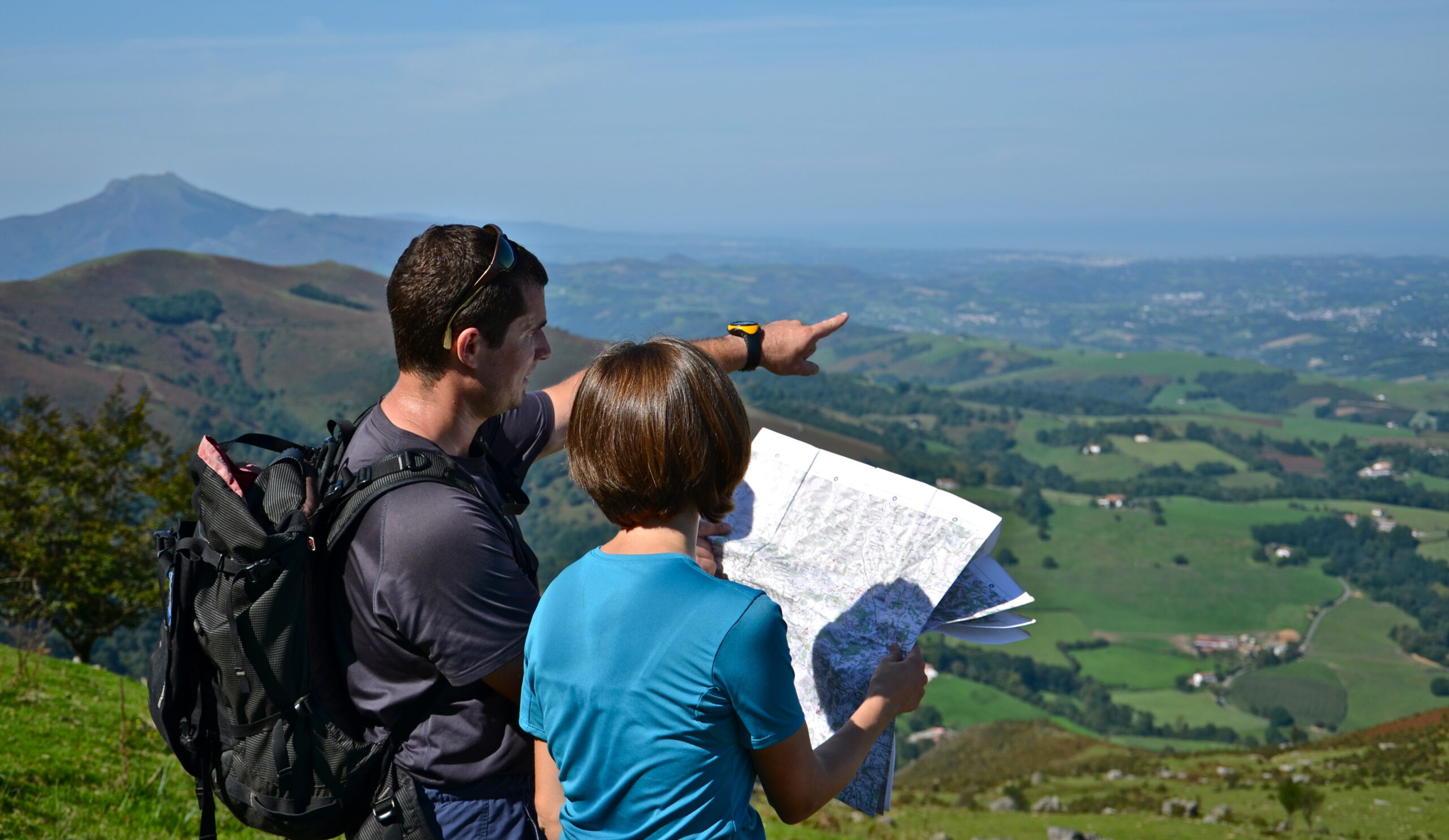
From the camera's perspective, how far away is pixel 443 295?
2.28 meters

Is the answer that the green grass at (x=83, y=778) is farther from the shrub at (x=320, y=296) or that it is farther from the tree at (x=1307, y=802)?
the shrub at (x=320, y=296)

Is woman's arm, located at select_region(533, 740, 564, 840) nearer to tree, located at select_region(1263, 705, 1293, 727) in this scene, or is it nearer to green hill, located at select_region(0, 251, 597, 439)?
tree, located at select_region(1263, 705, 1293, 727)

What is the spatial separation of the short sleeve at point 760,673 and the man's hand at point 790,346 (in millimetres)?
1406

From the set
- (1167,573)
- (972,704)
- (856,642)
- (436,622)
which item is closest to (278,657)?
(436,622)

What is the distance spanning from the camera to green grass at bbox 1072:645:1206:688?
2862 inches

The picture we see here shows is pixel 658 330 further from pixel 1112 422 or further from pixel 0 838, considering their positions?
pixel 1112 422

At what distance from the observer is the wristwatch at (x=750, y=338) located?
3035mm

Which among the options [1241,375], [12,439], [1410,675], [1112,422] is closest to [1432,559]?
[1410,675]

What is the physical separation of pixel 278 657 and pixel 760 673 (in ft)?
3.52

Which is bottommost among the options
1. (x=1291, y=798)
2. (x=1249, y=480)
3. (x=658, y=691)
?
(x=1249, y=480)

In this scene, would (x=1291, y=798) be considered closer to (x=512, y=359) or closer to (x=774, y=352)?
(x=774, y=352)

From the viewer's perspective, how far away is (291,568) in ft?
6.64

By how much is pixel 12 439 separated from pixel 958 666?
239ft

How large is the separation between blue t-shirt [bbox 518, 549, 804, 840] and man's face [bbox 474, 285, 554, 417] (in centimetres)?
67
